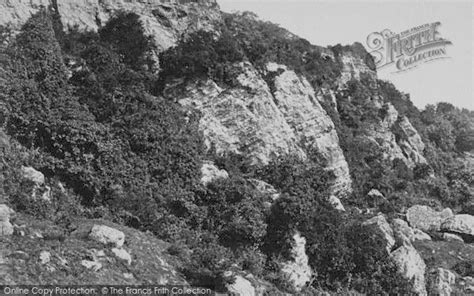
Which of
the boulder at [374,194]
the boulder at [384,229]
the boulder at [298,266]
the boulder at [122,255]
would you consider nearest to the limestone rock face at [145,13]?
the boulder at [122,255]

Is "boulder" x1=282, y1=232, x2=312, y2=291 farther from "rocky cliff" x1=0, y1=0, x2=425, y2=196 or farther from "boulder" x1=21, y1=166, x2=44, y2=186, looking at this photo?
"boulder" x1=21, y1=166, x2=44, y2=186

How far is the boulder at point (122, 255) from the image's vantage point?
21.0 metres

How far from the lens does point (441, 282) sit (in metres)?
33.8

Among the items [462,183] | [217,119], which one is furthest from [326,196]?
[462,183]

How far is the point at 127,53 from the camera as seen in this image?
37000mm

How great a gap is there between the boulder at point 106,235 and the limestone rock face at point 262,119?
13734 millimetres

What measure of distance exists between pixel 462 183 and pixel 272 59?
28.7 m

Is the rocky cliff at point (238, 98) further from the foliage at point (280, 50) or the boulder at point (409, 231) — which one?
the boulder at point (409, 231)

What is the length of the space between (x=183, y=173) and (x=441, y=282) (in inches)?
727

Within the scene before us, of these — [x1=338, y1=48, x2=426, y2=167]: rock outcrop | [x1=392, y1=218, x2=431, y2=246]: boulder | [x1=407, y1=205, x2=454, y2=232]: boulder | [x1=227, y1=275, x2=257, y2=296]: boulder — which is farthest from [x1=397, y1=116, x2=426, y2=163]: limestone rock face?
[x1=227, y1=275, x2=257, y2=296]: boulder

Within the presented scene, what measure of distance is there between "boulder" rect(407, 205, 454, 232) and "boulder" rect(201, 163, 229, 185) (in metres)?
21.2

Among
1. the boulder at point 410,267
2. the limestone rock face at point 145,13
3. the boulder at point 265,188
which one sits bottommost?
the boulder at point 410,267

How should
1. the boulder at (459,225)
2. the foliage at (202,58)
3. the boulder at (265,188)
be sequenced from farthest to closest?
the boulder at (459,225) → the foliage at (202,58) → the boulder at (265,188)

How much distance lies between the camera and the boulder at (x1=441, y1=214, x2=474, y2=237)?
44188 millimetres
